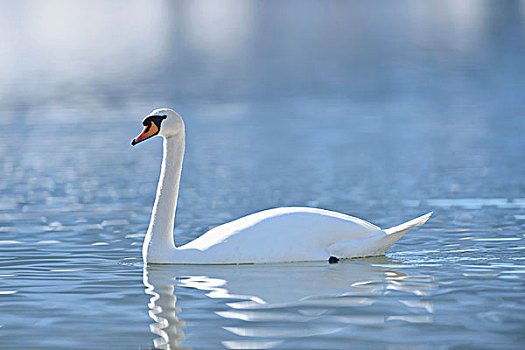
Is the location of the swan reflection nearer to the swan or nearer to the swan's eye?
the swan

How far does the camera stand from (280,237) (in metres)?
10.1

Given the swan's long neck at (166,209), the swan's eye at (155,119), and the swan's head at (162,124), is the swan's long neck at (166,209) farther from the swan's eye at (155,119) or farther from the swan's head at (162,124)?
the swan's eye at (155,119)

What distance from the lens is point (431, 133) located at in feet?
83.0

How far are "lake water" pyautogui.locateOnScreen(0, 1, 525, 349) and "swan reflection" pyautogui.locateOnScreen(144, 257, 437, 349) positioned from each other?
0.07ft

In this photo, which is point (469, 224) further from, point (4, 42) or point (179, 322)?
point (4, 42)

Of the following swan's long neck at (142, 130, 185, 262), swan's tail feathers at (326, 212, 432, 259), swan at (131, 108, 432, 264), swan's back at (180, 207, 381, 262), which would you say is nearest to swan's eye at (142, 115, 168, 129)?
swan at (131, 108, 432, 264)

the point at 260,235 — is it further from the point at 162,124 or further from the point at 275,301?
the point at 275,301

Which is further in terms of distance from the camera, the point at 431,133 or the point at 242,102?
the point at 242,102

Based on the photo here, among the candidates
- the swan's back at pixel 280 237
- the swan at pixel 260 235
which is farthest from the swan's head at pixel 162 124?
the swan's back at pixel 280 237

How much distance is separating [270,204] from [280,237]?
489 centimetres

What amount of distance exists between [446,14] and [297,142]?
285ft

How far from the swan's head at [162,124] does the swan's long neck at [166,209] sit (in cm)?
7

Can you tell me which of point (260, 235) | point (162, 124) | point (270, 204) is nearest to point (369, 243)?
point (260, 235)

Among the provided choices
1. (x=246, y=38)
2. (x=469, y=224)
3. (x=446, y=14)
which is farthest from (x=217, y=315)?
(x=446, y=14)
